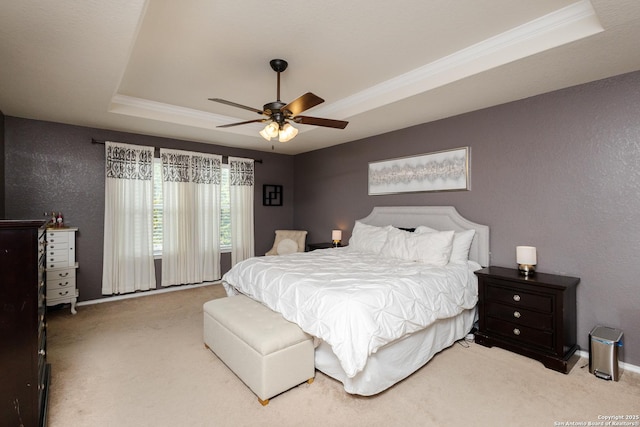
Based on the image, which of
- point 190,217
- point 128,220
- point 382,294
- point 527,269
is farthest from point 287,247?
point 527,269

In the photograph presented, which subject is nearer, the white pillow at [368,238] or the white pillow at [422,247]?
the white pillow at [422,247]

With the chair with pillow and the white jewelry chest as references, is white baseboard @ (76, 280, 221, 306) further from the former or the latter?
the chair with pillow

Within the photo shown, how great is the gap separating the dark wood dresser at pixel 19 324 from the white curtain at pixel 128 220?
311cm

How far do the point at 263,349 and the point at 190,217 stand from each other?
142 inches

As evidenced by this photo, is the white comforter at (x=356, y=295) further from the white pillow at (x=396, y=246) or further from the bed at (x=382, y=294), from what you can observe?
the white pillow at (x=396, y=246)

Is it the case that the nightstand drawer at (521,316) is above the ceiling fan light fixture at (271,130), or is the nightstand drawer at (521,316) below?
below

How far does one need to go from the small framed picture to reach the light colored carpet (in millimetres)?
3496

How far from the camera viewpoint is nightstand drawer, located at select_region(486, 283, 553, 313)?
2684mm

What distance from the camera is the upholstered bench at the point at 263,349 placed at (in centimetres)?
215

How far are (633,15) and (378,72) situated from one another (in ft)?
6.06

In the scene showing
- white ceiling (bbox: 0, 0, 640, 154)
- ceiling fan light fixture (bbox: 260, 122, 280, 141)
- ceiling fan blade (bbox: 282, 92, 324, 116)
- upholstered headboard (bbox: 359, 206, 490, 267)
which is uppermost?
white ceiling (bbox: 0, 0, 640, 154)

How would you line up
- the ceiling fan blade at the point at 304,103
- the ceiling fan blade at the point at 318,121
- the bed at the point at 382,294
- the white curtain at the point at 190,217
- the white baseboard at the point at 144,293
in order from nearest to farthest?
the bed at the point at 382,294, the ceiling fan blade at the point at 304,103, the ceiling fan blade at the point at 318,121, the white baseboard at the point at 144,293, the white curtain at the point at 190,217

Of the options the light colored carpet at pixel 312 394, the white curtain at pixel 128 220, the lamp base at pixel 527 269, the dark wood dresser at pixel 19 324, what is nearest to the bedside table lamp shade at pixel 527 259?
the lamp base at pixel 527 269

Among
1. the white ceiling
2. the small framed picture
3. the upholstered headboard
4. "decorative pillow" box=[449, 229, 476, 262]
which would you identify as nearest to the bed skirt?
"decorative pillow" box=[449, 229, 476, 262]
